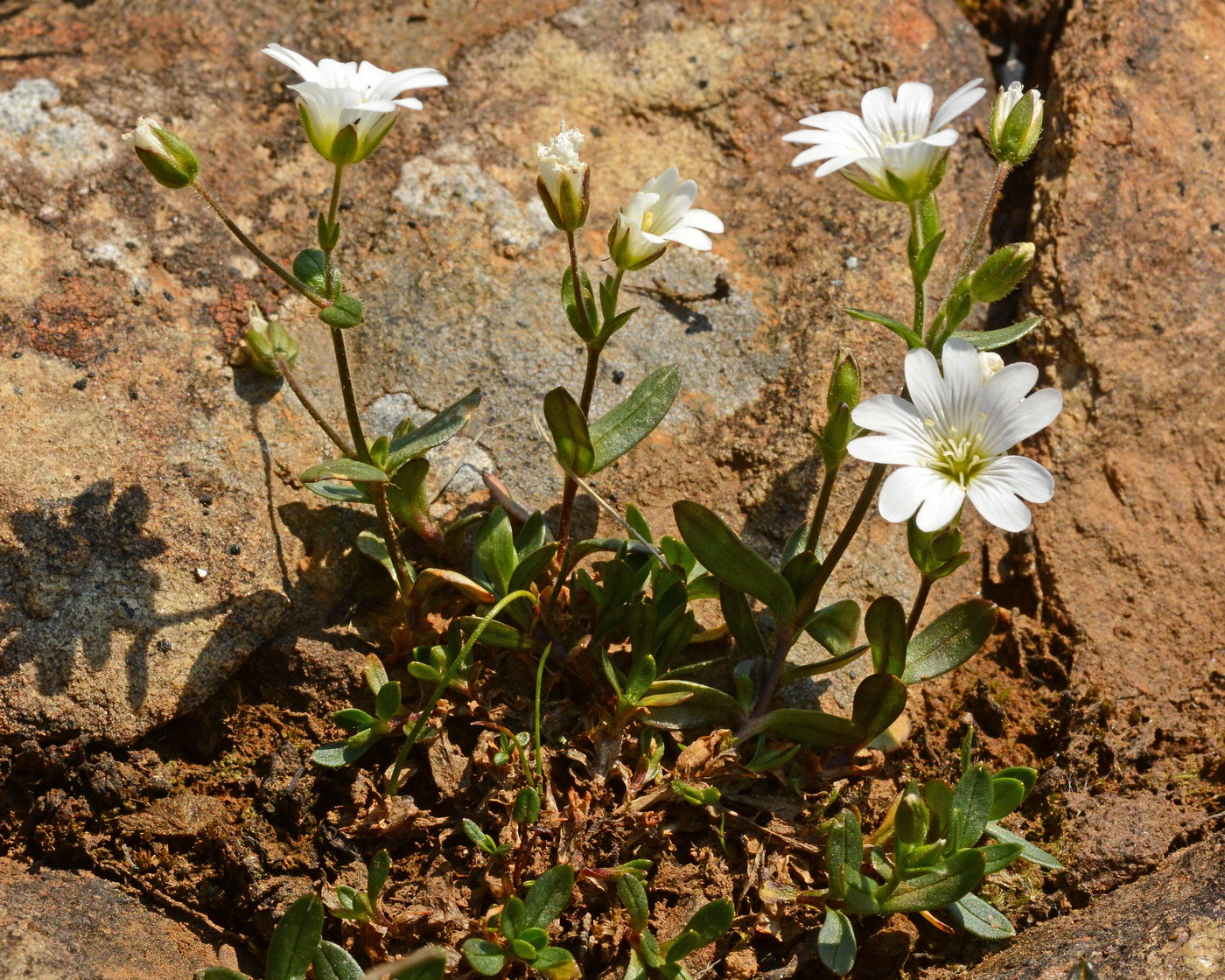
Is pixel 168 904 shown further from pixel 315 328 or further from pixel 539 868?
pixel 315 328

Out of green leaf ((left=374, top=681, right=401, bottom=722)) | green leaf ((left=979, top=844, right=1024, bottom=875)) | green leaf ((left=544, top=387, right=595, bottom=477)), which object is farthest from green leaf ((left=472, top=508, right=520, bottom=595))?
green leaf ((left=979, top=844, right=1024, bottom=875))

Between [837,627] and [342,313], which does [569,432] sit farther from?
[837,627]

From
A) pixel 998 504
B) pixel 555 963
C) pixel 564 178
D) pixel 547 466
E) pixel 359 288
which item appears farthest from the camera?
pixel 359 288

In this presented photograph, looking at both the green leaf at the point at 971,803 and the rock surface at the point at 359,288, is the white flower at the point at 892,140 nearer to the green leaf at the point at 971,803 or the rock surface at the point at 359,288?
the rock surface at the point at 359,288

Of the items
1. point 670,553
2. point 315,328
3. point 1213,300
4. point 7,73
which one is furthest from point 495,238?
point 1213,300

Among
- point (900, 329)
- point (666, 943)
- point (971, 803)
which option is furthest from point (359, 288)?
point (971, 803)

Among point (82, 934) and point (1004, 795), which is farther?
point (1004, 795)

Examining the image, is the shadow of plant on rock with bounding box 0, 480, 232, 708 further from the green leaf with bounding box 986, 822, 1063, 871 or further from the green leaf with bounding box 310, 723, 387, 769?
the green leaf with bounding box 986, 822, 1063, 871
